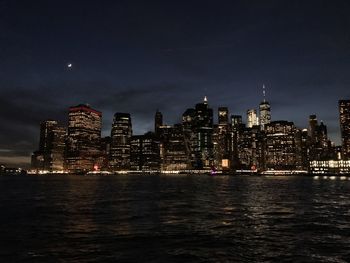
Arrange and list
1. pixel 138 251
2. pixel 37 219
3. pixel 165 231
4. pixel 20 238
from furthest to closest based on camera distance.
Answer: pixel 37 219, pixel 165 231, pixel 20 238, pixel 138 251

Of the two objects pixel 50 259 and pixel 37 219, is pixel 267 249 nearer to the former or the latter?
pixel 50 259

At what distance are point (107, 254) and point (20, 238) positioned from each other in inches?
417

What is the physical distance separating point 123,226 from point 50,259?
14070 mm

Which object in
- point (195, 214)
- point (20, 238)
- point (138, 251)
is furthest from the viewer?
point (195, 214)

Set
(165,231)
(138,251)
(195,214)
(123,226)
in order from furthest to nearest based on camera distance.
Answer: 1. (195,214)
2. (123,226)
3. (165,231)
4. (138,251)

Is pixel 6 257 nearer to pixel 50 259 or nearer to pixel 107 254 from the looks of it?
pixel 50 259

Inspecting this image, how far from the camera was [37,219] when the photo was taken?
44688 millimetres

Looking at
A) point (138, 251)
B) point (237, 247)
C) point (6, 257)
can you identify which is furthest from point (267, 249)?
point (6, 257)

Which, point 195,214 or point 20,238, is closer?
point 20,238

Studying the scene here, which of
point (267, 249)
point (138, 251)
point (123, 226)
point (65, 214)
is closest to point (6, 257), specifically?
point (138, 251)

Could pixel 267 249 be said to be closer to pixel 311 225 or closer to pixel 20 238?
pixel 311 225

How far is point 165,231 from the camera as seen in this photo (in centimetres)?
3531

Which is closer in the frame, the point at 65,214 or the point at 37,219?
the point at 37,219

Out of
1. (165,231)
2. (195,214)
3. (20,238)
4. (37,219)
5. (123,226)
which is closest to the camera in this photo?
(20,238)
